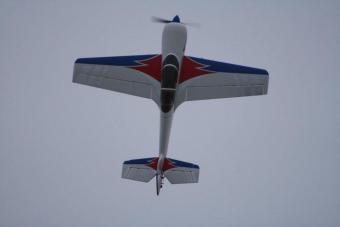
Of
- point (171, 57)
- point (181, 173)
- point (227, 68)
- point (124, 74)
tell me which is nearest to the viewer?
point (171, 57)

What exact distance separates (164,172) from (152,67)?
827cm

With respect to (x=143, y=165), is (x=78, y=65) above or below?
above

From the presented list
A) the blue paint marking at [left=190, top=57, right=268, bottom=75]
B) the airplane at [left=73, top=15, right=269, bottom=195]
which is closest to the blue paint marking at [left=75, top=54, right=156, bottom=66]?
the airplane at [left=73, top=15, right=269, bottom=195]

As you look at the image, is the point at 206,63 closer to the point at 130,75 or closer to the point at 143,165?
the point at 130,75

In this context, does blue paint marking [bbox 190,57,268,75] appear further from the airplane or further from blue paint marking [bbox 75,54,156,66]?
blue paint marking [bbox 75,54,156,66]

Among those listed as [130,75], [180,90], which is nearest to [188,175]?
[180,90]

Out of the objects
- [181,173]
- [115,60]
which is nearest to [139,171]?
[181,173]

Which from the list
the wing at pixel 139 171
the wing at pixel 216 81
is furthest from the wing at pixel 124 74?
the wing at pixel 139 171

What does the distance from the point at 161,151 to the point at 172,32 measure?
27.1 ft

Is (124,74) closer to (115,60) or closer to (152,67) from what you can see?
(115,60)

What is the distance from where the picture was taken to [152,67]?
19719 millimetres

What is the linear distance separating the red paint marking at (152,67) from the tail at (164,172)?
724 centimetres

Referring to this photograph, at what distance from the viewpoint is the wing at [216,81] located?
765 inches

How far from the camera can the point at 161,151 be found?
76.1 ft
